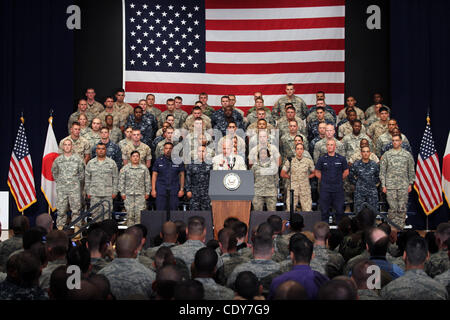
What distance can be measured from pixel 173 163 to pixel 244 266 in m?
6.20

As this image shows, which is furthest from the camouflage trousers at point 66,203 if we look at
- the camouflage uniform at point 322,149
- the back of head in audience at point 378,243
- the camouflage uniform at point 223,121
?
the back of head in audience at point 378,243

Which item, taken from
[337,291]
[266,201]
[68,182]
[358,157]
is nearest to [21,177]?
[68,182]

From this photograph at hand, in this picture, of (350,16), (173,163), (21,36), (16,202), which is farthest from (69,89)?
(350,16)

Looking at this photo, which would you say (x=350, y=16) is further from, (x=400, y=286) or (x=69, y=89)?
(x=400, y=286)

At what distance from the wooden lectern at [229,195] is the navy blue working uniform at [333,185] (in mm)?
2646

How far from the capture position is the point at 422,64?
1271 cm

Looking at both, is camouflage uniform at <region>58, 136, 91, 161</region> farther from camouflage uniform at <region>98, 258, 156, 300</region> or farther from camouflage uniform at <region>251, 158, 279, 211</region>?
camouflage uniform at <region>98, 258, 156, 300</region>

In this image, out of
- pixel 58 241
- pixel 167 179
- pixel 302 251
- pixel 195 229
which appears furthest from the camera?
pixel 167 179

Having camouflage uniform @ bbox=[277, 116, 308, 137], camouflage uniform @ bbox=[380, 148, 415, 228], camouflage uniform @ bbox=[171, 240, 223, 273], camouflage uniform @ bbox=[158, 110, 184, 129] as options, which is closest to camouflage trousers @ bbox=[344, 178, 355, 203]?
camouflage uniform @ bbox=[380, 148, 415, 228]

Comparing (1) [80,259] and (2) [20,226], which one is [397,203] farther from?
(1) [80,259]

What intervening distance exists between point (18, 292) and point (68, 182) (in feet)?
23.5

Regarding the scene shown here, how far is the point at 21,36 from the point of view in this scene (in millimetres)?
12852

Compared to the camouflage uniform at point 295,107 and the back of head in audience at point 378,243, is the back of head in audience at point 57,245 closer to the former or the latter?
the back of head in audience at point 378,243

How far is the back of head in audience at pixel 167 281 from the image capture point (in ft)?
12.6
